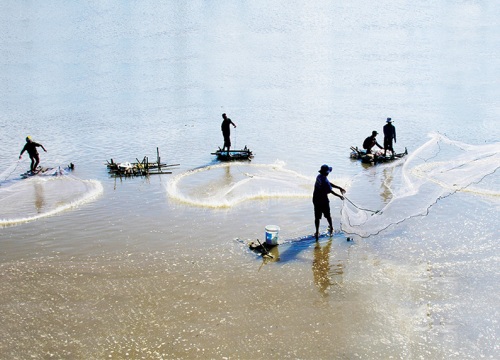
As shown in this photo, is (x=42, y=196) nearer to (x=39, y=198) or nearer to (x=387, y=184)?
(x=39, y=198)

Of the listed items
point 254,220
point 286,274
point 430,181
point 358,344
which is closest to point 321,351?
point 358,344

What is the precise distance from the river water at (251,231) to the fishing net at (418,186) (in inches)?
2.2

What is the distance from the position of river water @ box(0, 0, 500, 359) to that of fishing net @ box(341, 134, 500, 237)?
55 millimetres

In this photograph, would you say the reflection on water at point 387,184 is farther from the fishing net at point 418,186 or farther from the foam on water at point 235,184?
the foam on water at point 235,184

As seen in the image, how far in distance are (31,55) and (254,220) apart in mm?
49507

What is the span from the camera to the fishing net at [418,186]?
9.48 metres

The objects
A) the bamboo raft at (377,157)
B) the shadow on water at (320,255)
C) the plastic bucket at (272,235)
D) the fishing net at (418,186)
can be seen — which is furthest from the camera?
the bamboo raft at (377,157)

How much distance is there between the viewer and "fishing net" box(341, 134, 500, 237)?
9477 mm

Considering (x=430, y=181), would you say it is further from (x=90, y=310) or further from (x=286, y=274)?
(x=90, y=310)

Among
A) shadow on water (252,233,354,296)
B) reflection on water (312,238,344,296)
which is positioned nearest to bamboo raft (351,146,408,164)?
shadow on water (252,233,354,296)

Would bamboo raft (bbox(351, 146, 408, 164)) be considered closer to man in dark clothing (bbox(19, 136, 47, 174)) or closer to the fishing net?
the fishing net

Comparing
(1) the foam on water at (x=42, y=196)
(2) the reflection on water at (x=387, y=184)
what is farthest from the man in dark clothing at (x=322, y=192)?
(1) the foam on water at (x=42, y=196)

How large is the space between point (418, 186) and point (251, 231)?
4454 millimetres

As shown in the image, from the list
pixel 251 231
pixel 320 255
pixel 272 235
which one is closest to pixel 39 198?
pixel 251 231
